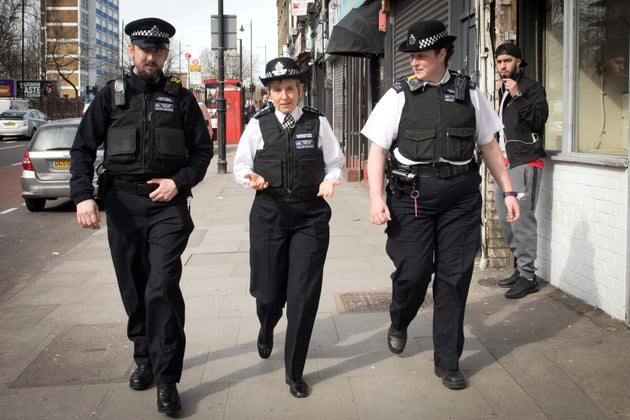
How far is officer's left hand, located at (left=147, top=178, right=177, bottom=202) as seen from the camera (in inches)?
161

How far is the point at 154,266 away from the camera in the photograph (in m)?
4.11

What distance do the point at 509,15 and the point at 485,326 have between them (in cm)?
295

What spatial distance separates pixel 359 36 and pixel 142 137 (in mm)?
10182

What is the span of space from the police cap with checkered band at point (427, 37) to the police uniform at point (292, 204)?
67 centimetres

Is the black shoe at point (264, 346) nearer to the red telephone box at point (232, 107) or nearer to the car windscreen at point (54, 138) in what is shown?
the car windscreen at point (54, 138)

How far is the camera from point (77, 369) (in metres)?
4.77

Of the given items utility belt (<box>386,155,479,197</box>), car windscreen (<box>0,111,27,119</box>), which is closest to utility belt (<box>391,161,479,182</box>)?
utility belt (<box>386,155,479,197</box>)

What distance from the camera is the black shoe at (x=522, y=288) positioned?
242 inches

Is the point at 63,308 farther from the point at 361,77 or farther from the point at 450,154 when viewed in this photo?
the point at 361,77

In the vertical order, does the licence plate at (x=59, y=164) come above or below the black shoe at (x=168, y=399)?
above

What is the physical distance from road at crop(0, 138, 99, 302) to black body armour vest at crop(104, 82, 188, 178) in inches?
136

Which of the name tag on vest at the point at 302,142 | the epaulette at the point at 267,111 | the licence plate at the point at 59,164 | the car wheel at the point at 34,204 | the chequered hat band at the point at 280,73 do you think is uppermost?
the chequered hat band at the point at 280,73

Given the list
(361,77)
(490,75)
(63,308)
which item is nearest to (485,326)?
(490,75)

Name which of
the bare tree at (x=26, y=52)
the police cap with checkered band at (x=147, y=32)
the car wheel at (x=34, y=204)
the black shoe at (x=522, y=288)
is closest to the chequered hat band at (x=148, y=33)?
the police cap with checkered band at (x=147, y=32)
